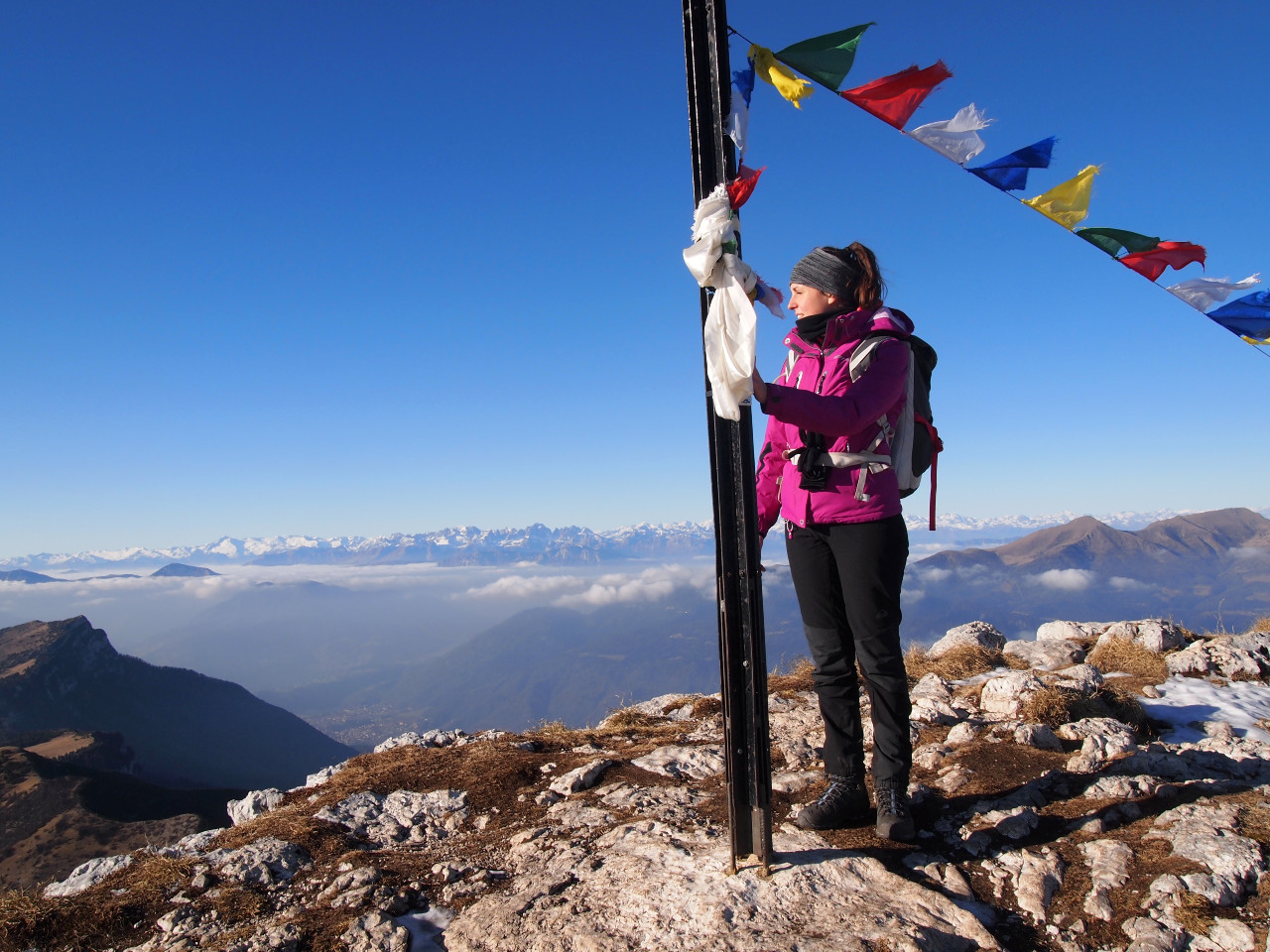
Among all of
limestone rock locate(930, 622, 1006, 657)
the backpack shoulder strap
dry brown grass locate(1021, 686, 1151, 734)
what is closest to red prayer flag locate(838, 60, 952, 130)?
the backpack shoulder strap

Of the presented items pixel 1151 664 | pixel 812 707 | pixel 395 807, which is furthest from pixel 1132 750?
pixel 395 807

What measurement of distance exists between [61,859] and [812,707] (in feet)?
295

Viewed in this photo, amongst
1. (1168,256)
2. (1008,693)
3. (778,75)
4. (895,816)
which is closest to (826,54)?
(778,75)

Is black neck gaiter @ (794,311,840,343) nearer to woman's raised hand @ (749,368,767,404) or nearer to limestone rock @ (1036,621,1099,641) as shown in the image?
woman's raised hand @ (749,368,767,404)

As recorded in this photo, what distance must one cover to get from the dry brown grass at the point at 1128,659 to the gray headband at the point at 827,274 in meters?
6.35

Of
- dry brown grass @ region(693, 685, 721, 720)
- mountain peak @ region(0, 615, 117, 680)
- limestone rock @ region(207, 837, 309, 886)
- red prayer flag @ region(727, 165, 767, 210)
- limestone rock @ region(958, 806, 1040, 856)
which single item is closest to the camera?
red prayer flag @ region(727, 165, 767, 210)

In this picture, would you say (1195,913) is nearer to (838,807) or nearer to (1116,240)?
(838,807)

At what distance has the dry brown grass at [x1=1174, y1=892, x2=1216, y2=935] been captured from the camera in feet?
8.38

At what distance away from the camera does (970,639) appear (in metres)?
9.22

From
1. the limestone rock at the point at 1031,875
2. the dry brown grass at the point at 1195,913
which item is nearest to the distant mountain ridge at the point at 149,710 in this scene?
the limestone rock at the point at 1031,875

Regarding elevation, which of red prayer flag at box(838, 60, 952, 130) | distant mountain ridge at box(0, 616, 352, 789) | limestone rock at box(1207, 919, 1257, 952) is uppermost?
red prayer flag at box(838, 60, 952, 130)

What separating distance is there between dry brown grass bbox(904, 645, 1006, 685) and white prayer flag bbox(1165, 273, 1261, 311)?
16.6 ft

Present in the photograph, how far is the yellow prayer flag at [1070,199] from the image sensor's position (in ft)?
11.2

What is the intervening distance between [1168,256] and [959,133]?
1274 millimetres
